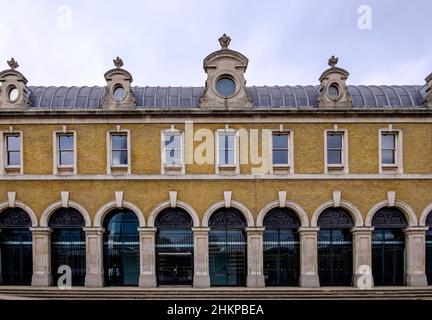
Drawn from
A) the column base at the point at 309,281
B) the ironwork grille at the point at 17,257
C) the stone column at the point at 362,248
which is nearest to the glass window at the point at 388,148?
the stone column at the point at 362,248

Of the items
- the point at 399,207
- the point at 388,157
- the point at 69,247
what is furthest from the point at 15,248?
the point at 388,157

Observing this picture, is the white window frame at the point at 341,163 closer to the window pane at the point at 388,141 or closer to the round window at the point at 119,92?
the window pane at the point at 388,141

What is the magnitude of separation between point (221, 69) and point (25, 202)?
477 inches

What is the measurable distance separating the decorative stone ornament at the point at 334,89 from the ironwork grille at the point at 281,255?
273 inches

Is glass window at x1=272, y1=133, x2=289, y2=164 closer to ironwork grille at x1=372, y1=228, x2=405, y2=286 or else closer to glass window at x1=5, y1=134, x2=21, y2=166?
ironwork grille at x1=372, y1=228, x2=405, y2=286

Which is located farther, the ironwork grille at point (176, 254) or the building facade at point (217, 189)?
the ironwork grille at point (176, 254)

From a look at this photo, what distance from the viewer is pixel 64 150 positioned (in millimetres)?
19969

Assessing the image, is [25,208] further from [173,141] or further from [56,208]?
[173,141]

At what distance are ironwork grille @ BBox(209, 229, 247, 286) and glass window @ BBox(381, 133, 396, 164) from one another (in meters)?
8.44

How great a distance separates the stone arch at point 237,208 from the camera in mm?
19266

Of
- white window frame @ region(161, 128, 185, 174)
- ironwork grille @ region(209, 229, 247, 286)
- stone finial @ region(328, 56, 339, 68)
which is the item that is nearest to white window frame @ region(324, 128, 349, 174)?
stone finial @ region(328, 56, 339, 68)

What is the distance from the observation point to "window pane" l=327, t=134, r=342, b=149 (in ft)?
65.8

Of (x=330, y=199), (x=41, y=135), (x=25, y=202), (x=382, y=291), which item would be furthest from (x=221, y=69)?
(x=382, y=291)

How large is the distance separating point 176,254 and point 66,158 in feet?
25.0
